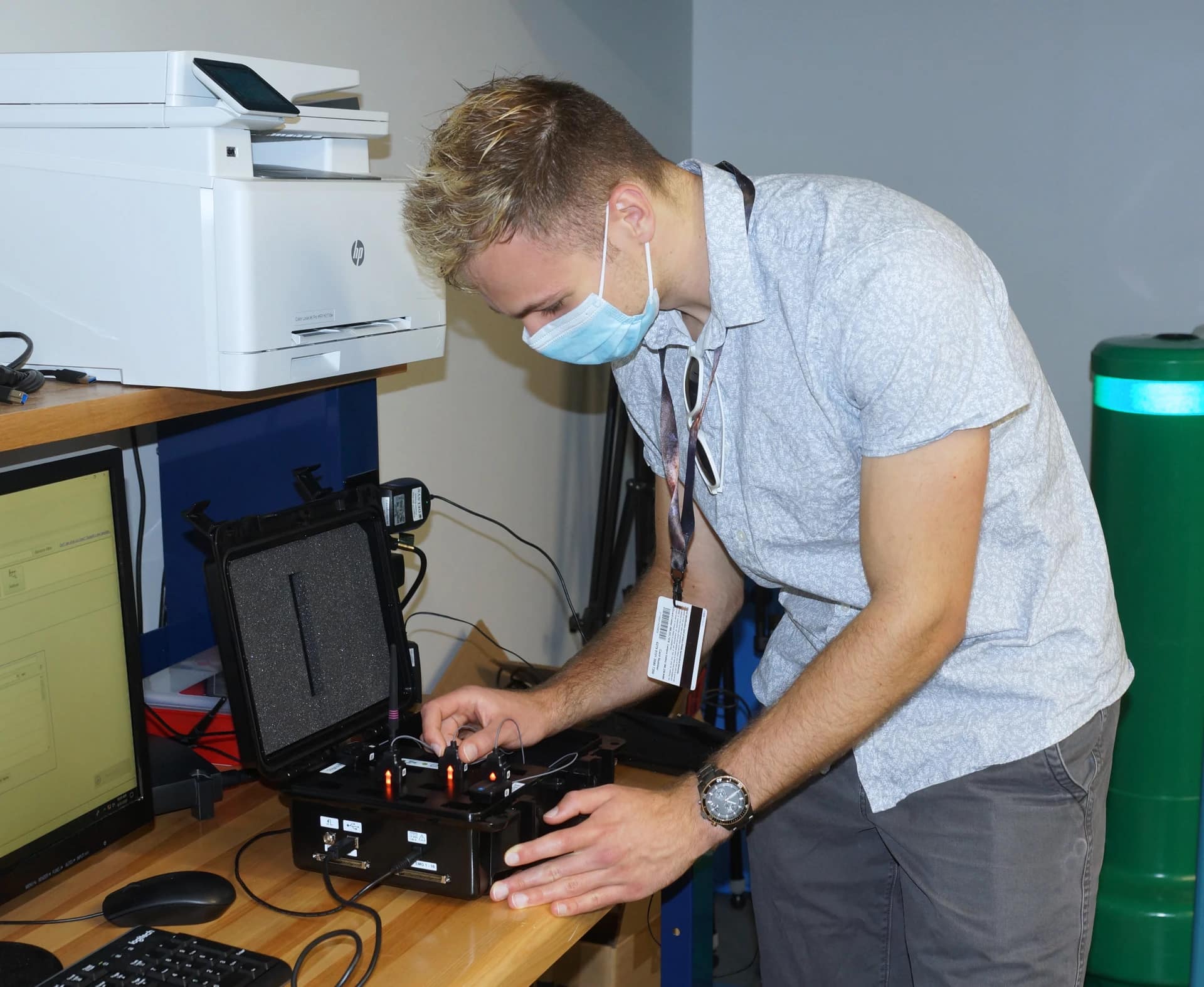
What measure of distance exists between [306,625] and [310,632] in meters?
0.01

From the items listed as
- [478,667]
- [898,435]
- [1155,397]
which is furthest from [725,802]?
[1155,397]

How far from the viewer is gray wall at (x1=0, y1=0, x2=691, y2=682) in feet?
5.72

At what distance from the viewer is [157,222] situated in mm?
1260

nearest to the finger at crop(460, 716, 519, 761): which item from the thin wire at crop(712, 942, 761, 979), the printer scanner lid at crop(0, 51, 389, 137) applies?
the printer scanner lid at crop(0, 51, 389, 137)

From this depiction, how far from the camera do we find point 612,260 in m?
1.31

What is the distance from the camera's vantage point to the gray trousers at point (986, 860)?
1343mm

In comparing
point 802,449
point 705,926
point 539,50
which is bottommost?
point 705,926

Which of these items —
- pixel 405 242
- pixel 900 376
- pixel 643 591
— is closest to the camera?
pixel 900 376

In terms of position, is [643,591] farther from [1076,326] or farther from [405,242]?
[1076,326]

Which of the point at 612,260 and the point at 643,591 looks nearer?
the point at 612,260

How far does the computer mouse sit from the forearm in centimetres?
52

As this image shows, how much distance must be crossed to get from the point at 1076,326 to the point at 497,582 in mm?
1797

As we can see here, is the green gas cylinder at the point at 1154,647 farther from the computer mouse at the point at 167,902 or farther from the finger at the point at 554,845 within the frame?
the computer mouse at the point at 167,902

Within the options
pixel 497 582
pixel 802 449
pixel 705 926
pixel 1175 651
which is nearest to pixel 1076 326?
pixel 1175 651
